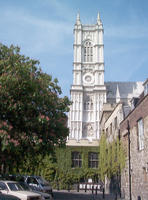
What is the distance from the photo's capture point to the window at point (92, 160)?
33.4 meters

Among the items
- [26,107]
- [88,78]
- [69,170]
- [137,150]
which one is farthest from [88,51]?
[26,107]

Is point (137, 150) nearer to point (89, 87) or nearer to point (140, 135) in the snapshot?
point (140, 135)

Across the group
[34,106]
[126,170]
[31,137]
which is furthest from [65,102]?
[126,170]

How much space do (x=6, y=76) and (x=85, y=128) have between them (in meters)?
61.0

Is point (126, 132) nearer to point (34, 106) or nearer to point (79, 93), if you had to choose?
point (34, 106)

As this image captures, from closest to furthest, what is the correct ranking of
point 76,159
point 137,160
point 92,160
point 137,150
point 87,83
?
point 137,160 → point 137,150 → point 76,159 → point 92,160 → point 87,83

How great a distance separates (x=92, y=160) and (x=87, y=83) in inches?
1720

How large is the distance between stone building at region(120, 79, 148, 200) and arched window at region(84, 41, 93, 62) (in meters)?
59.7

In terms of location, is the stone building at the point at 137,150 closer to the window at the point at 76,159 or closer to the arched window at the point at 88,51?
the window at the point at 76,159

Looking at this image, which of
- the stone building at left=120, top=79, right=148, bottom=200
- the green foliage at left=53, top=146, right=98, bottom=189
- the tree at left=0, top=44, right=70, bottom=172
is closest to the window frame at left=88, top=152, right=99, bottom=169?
the green foliage at left=53, top=146, right=98, bottom=189

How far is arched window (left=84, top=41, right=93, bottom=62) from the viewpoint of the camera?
7897 centimetres

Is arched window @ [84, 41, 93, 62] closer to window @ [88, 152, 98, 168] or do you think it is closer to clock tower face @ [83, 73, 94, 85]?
clock tower face @ [83, 73, 94, 85]

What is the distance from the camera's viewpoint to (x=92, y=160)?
111ft

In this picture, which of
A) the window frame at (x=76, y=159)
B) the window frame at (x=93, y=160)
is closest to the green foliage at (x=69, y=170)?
the window frame at (x=76, y=159)
